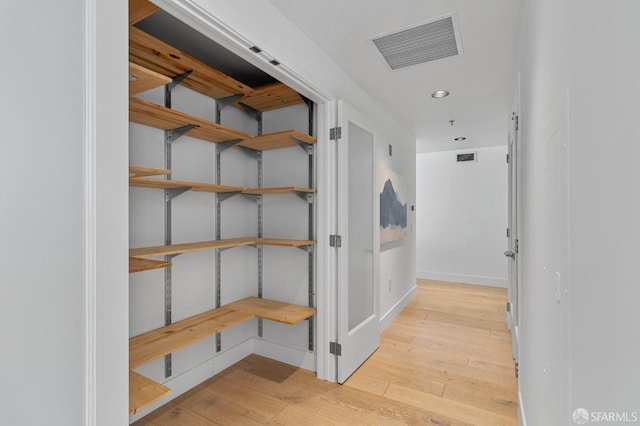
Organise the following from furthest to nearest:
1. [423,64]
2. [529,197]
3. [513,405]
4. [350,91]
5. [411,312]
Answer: [411,312], [350,91], [423,64], [513,405], [529,197]

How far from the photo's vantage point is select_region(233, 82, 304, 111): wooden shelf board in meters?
2.41

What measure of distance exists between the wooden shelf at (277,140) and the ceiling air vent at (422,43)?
2.72 ft

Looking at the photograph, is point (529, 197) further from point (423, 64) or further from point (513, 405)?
point (513, 405)

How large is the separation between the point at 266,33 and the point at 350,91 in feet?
3.68

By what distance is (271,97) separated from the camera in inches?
101

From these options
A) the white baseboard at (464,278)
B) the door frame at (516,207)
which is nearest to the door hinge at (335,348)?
the door frame at (516,207)

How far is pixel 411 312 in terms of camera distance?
406cm

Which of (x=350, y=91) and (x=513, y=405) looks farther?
(x=350, y=91)

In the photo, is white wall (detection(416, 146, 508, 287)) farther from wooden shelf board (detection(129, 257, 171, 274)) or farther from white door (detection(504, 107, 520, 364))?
wooden shelf board (detection(129, 257, 171, 274))

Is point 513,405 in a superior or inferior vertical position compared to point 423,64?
inferior

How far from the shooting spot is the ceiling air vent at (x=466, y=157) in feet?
18.2
